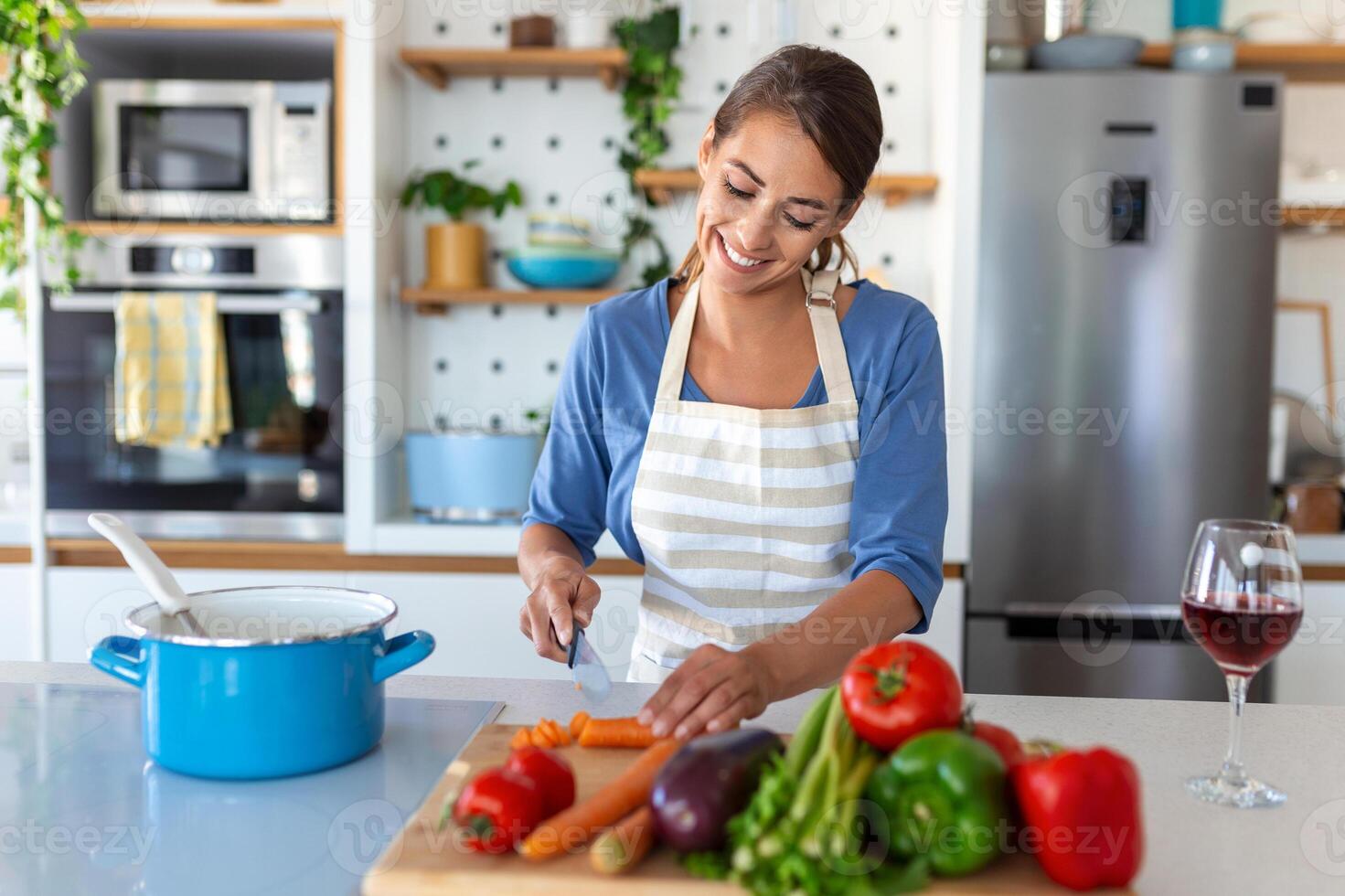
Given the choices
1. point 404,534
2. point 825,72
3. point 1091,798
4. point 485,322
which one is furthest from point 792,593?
point 485,322

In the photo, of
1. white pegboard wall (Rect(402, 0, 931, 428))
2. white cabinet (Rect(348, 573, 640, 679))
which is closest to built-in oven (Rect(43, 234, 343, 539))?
white cabinet (Rect(348, 573, 640, 679))

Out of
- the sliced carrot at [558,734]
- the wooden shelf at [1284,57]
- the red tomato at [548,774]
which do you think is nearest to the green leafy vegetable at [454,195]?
the wooden shelf at [1284,57]

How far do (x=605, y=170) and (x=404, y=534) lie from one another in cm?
99

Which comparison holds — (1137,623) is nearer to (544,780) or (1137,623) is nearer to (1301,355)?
(1301,355)

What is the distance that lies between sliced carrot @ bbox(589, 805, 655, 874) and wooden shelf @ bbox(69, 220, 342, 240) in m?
1.94

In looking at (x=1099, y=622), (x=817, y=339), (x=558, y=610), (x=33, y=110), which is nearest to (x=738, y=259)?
(x=817, y=339)

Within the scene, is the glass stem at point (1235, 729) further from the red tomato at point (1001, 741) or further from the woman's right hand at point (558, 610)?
the woman's right hand at point (558, 610)

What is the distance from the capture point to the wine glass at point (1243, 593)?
845 mm

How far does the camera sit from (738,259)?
1.28m

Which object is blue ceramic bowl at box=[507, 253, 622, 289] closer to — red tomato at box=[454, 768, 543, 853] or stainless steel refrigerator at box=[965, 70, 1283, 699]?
stainless steel refrigerator at box=[965, 70, 1283, 699]

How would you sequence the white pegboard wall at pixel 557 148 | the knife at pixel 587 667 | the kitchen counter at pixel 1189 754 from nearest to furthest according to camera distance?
1. the kitchen counter at pixel 1189 754
2. the knife at pixel 587 667
3. the white pegboard wall at pixel 557 148

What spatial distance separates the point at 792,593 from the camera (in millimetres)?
1348

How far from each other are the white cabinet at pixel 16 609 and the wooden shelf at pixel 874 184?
5.04 feet

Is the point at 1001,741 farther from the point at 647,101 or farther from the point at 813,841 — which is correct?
the point at 647,101
